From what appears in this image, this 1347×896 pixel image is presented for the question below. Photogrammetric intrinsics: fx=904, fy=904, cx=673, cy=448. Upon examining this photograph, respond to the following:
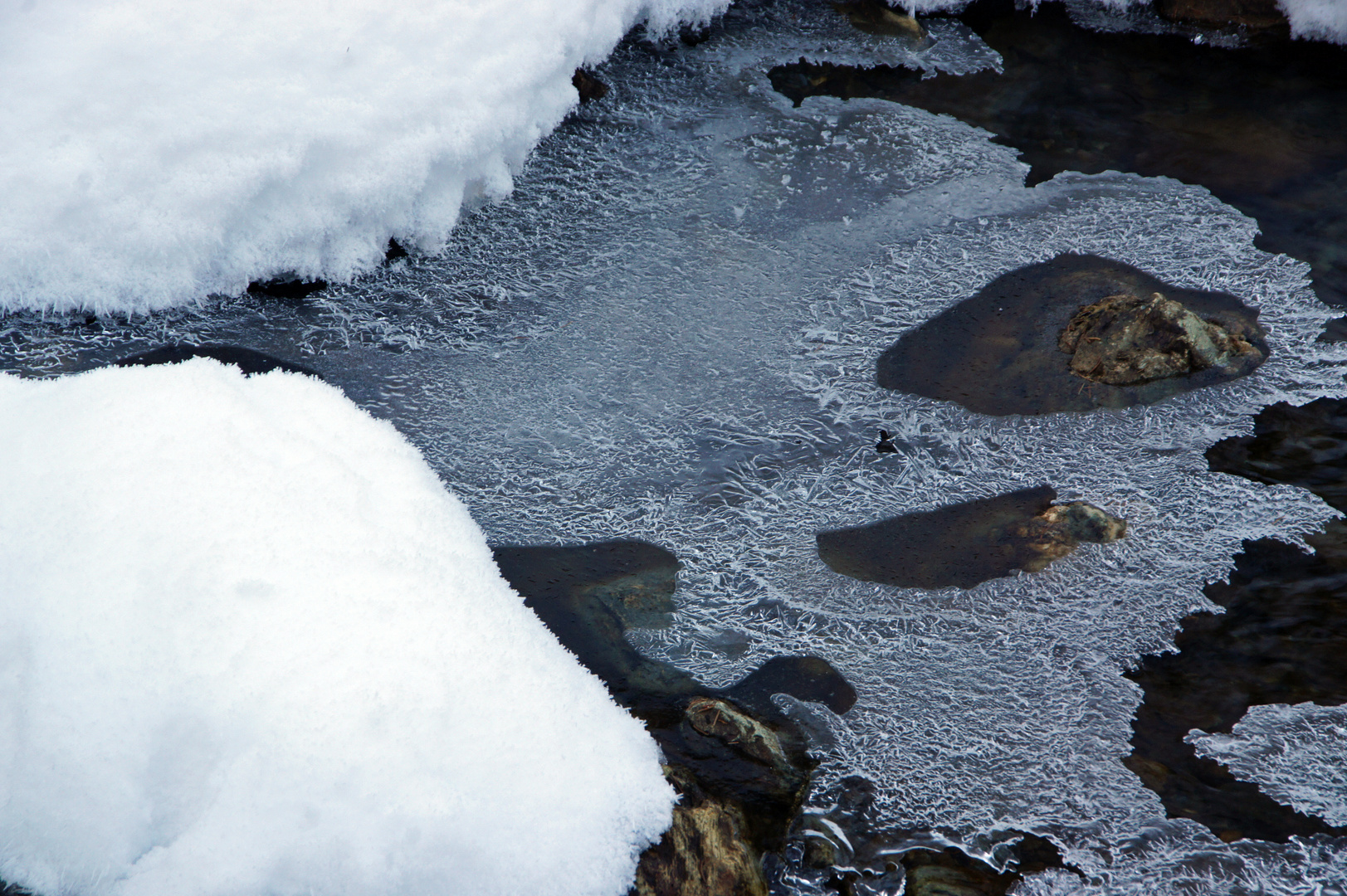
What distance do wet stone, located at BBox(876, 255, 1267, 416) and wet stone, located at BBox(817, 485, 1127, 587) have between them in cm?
53

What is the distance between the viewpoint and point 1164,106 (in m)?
4.75

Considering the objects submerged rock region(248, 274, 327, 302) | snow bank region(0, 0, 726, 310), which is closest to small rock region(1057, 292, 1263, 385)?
snow bank region(0, 0, 726, 310)

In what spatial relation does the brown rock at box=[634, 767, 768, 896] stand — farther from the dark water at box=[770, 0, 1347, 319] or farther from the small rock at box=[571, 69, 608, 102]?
the small rock at box=[571, 69, 608, 102]

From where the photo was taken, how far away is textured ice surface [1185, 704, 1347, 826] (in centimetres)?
232

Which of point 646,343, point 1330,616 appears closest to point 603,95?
point 646,343

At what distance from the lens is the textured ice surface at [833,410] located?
2492 mm

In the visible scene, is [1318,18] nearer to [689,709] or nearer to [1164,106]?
[1164,106]

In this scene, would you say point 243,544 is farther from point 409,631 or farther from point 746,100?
point 746,100

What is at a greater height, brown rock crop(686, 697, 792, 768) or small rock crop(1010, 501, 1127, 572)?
small rock crop(1010, 501, 1127, 572)

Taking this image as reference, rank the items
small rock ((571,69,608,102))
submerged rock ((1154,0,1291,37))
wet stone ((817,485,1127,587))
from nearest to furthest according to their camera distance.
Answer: wet stone ((817,485,1127,587))
small rock ((571,69,608,102))
submerged rock ((1154,0,1291,37))

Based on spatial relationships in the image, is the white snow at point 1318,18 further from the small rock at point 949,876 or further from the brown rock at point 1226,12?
the small rock at point 949,876

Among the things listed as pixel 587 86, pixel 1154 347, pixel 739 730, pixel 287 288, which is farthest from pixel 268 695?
pixel 587 86

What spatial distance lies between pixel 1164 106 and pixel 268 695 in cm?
501

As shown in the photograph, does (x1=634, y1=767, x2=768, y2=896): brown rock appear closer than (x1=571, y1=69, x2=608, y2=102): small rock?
Yes
